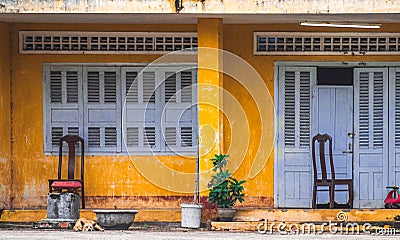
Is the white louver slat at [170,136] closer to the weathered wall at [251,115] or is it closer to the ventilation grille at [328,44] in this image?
the weathered wall at [251,115]

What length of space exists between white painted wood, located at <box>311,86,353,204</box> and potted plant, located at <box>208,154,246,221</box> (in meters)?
1.85

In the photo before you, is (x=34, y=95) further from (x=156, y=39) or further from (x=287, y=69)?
(x=287, y=69)

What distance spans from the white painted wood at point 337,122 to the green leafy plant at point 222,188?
72.6 inches

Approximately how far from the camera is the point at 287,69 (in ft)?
46.2

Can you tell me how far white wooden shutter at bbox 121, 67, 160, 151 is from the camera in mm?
14109

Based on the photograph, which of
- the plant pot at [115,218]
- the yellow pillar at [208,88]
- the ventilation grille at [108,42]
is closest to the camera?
the plant pot at [115,218]

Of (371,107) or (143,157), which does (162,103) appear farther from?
(371,107)

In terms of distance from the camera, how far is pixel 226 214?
1276cm

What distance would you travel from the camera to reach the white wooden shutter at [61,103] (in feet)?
46.2

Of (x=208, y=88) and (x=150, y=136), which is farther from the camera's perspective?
(x=150, y=136)

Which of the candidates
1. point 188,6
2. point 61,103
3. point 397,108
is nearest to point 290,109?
point 397,108

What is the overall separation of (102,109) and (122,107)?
0.97 feet

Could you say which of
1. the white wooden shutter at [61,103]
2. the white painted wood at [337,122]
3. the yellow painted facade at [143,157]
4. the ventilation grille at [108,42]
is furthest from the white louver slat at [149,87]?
the white painted wood at [337,122]

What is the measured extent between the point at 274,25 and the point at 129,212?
3.48 meters
